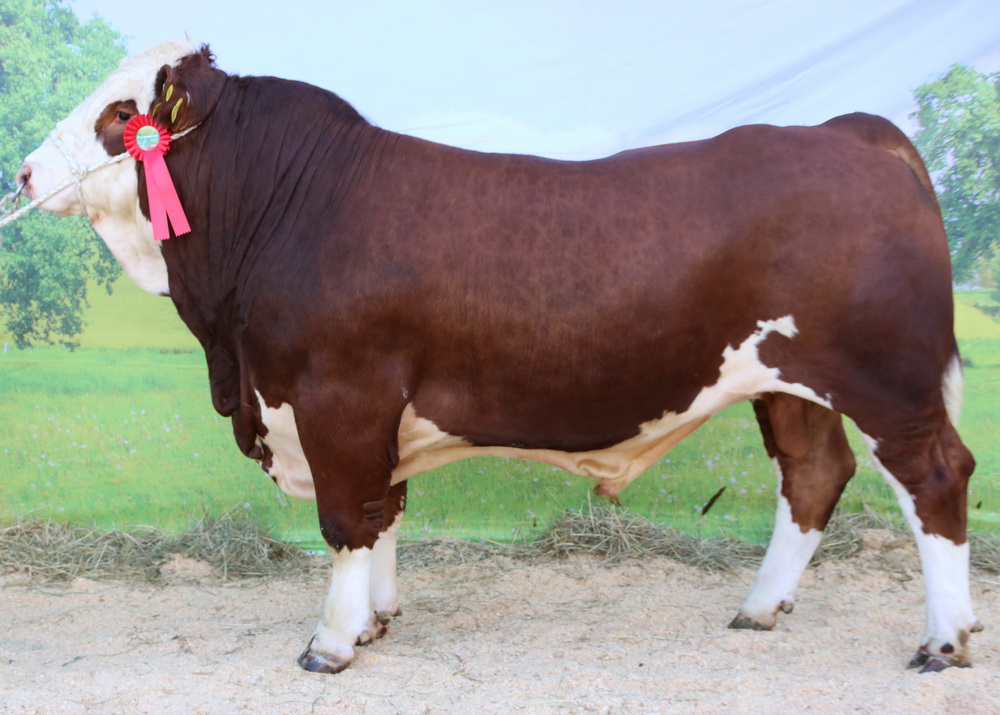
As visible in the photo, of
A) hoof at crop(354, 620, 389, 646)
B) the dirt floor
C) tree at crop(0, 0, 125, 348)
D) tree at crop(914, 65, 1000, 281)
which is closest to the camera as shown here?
the dirt floor

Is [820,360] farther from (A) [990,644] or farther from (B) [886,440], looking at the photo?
(A) [990,644]

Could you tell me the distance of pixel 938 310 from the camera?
2498 mm

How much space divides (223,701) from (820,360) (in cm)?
177

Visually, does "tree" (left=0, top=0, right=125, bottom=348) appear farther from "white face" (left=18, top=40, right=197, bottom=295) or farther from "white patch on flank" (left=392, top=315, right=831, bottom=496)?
"white patch on flank" (left=392, top=315, right=831, bottom=496)

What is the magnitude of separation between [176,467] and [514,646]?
205cm

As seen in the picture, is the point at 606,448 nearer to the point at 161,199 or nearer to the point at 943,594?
the point at 943,594

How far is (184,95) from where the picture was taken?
2707 mm

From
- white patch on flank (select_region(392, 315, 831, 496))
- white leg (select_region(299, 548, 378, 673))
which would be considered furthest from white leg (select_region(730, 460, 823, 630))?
white leg (select_region(299, 548, 378, 673))

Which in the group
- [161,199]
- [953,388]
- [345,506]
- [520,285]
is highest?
[161,199]

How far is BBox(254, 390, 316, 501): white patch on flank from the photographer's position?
2711 millimetres

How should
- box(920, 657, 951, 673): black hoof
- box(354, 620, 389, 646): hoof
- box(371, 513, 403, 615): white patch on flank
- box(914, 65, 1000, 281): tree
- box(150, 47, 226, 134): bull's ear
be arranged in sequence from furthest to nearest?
box(914, 65, 1000, 281): tree < box(371, 513, 403, 615): white patch on flank < box(354, 620, 389, 646): hoof < box(150, 47, 226, 134): bull's ear < box(920, 657, 951, 673): black hoof

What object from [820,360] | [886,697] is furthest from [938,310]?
[886,697]

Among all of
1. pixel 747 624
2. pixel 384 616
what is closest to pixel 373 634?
pixel 384 616

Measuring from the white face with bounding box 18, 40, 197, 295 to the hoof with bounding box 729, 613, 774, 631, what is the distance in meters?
2.18
